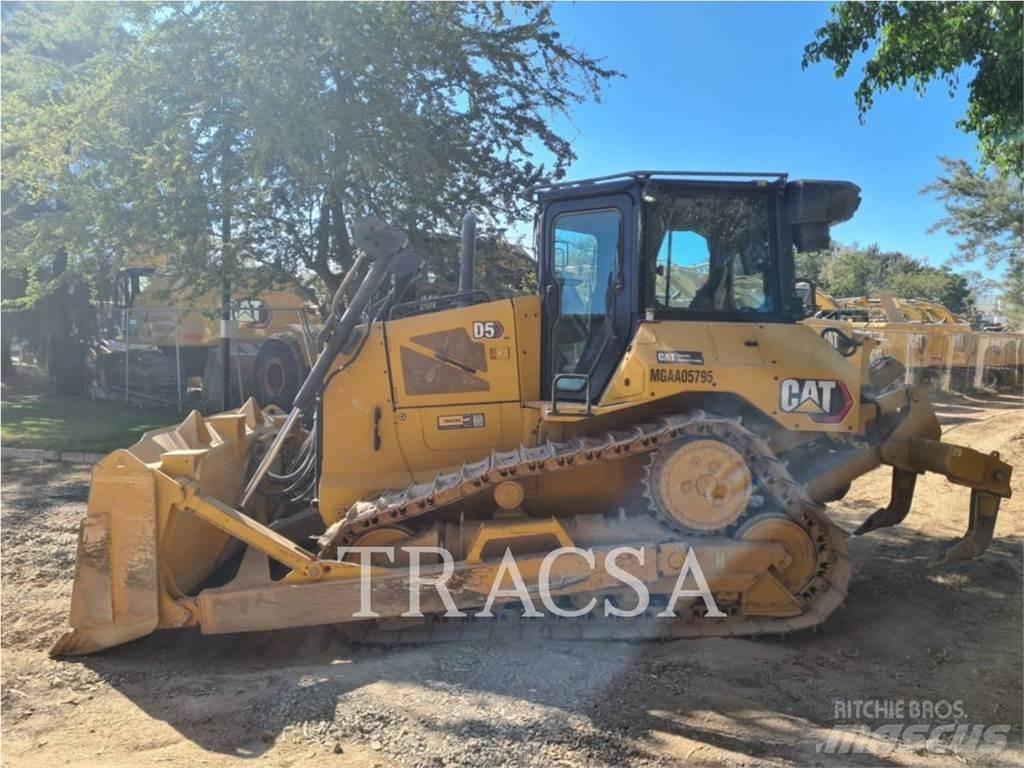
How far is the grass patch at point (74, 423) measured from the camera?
11000mm

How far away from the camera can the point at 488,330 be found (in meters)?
5.11


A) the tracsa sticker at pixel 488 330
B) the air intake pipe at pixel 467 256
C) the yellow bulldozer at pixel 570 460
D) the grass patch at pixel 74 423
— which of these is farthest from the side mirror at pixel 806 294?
the grass patch at pixel 74 423

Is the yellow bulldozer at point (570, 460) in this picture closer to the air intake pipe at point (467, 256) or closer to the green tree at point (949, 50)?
the air intake pipe at point (467, 256)

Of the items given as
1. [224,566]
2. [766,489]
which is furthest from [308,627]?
[766,489]

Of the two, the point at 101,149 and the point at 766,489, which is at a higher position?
the point at 101,149

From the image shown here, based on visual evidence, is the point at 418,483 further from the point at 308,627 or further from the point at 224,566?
the point at 224,566

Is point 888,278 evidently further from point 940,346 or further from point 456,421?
point 456,421

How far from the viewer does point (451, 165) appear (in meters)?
10.3

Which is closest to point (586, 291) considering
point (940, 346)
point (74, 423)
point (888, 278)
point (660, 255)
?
point (660, 255)

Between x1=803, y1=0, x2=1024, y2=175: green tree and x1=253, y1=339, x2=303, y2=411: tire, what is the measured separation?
8716 mm

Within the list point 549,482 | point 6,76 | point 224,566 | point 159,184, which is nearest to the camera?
point 549,482

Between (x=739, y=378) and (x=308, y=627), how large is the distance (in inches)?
122

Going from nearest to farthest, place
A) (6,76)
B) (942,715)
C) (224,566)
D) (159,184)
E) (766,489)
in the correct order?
(942,715), (766,489), (224,566), (159,184), (6,76)

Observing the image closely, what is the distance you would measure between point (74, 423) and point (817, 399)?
12632 millimetres
